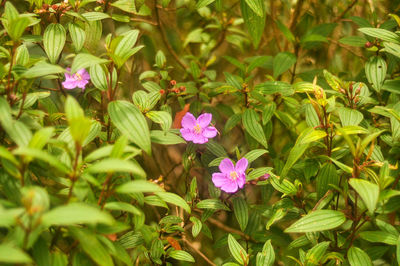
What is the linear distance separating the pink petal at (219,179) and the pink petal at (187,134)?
150 mm

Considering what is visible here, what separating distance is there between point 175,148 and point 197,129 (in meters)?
0.71

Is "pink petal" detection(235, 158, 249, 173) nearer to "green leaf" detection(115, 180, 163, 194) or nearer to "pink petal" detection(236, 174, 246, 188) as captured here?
"pink petal" detection(236, 174, 246, 188)

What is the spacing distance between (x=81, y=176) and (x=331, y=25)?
139 cm

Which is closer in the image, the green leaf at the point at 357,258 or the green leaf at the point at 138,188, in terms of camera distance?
the green leaf at the point at 138,188

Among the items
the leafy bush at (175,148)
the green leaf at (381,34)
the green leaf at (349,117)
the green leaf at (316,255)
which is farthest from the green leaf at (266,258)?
the green leaf at (381,34)

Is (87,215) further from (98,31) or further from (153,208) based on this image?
(153,208)

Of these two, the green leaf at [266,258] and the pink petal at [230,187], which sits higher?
the pink petal at [230,187]

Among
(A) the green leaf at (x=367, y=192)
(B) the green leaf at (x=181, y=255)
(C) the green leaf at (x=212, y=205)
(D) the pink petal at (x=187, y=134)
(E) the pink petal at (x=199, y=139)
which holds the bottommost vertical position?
(B) the green leaf at (x=181, y=255)

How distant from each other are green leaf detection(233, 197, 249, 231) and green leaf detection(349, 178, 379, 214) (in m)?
0.46

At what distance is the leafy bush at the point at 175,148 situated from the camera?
88 centimetres

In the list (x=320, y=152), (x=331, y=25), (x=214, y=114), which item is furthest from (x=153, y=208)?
(x=331, y=25)

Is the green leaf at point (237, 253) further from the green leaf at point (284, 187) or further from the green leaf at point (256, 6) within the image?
the green leaf at point (256, 6)

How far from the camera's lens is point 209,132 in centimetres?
140

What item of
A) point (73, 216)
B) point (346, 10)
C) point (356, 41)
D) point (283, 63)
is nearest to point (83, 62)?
point (73, 216)
